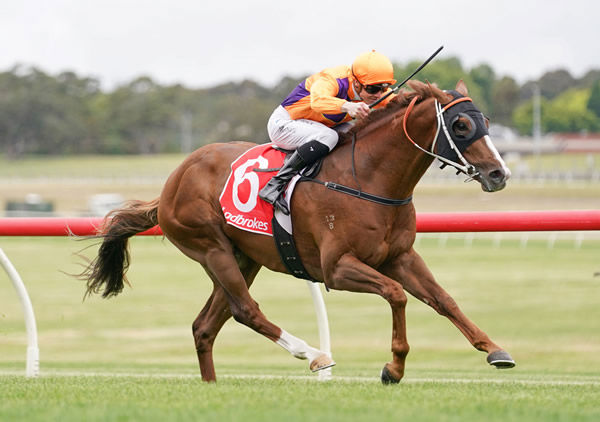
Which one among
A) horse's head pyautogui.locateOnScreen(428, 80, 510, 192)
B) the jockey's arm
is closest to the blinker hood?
horse's head pyautogui.locateOnScreen(428, 80, 510, 192)

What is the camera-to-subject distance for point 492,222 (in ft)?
18.8

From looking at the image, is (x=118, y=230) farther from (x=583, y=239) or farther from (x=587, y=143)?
(x=587, y=143)

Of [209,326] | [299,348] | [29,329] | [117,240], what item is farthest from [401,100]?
[29,329]

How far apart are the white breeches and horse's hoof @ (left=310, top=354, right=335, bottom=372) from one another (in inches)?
41.6

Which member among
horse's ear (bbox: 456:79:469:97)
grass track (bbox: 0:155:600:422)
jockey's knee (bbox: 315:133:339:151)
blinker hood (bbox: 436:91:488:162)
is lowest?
grass track (bbox: 0:155:600:422)

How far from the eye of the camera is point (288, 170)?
504cm

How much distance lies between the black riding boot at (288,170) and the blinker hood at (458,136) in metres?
0.65

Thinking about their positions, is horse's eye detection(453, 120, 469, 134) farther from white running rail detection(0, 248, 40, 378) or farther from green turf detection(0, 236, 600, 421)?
white running rail detection(0, 248, 40, 378)

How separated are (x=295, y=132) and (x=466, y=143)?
3.21 ft

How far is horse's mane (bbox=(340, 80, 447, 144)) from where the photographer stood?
477cm

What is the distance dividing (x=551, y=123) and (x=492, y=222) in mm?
88186

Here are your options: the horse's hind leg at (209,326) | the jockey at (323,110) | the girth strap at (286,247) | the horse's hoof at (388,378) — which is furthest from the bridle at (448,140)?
the horse's hind leg at (209,326)

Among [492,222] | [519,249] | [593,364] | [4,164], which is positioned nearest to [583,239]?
[519,249]

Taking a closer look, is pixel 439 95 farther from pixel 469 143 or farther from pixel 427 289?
pixel 427 289
